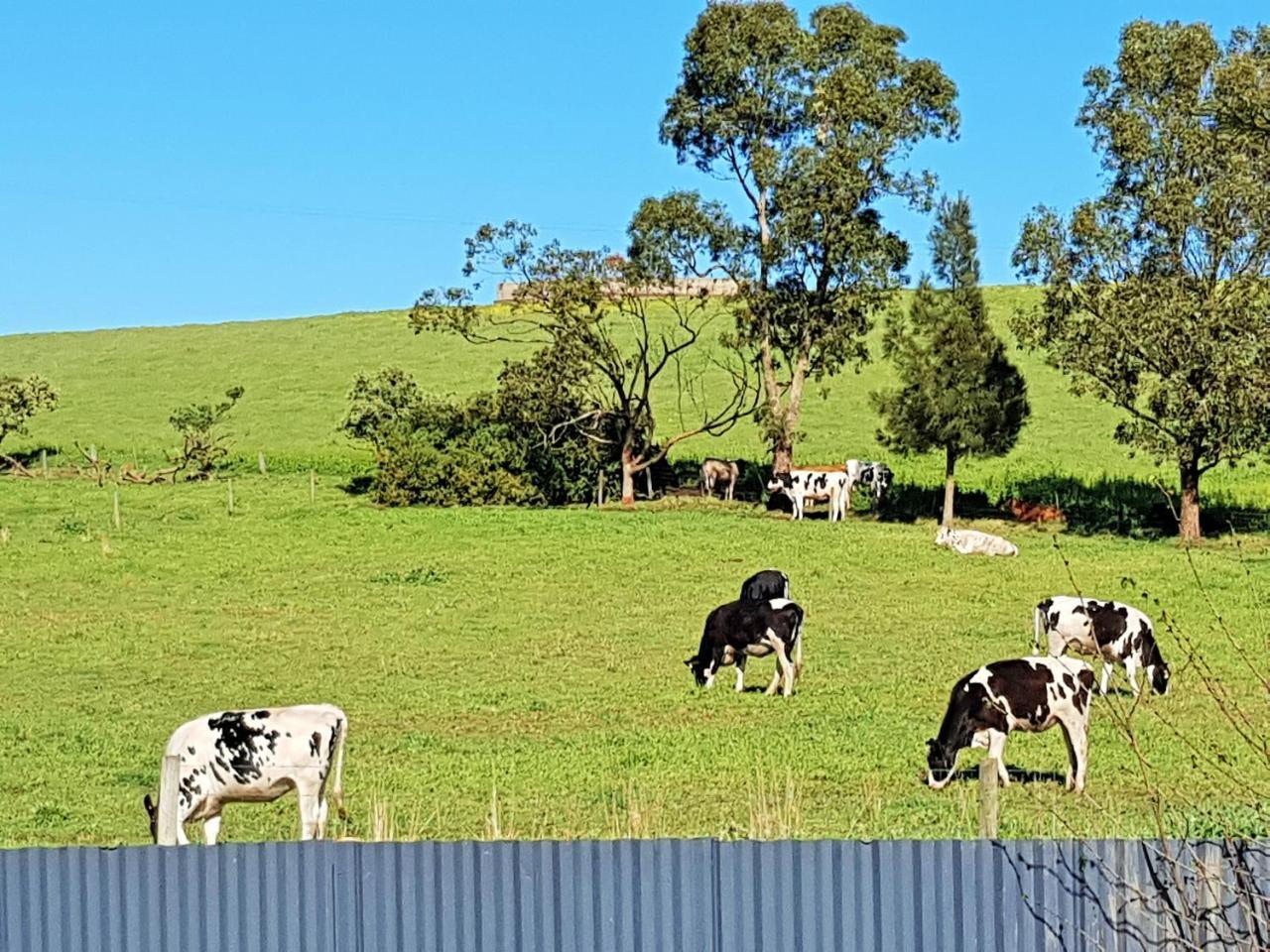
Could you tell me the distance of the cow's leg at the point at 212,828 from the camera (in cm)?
1428

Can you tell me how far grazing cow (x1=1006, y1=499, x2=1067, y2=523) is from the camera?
46906 mm

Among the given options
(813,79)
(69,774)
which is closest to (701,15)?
(813,79)

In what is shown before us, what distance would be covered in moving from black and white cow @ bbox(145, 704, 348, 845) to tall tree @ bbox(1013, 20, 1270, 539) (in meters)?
29.6

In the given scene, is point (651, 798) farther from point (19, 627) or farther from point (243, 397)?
point (243, 397)

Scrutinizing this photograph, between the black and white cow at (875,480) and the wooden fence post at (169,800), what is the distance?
3881 centimetres

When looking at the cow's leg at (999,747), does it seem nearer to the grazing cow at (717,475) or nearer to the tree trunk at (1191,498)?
the tree trunk at (1191,498)

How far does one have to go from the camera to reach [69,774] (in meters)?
18.3

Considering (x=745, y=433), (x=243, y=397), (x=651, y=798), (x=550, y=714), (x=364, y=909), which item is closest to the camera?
(x=364, y=909)

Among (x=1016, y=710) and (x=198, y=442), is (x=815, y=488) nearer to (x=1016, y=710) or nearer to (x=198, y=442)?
(x=198, y=442)

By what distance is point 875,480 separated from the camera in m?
49.4

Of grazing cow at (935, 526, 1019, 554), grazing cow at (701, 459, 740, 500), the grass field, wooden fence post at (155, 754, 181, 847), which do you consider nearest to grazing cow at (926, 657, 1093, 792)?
the grass field

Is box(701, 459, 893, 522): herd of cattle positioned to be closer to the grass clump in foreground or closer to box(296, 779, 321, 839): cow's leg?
the grass clump in foreground

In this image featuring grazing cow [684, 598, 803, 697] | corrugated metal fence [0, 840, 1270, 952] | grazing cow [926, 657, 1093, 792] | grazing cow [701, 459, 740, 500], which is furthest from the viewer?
grazing cow [701, 459, 740, 500]

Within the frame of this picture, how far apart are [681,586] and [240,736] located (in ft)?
63.6
